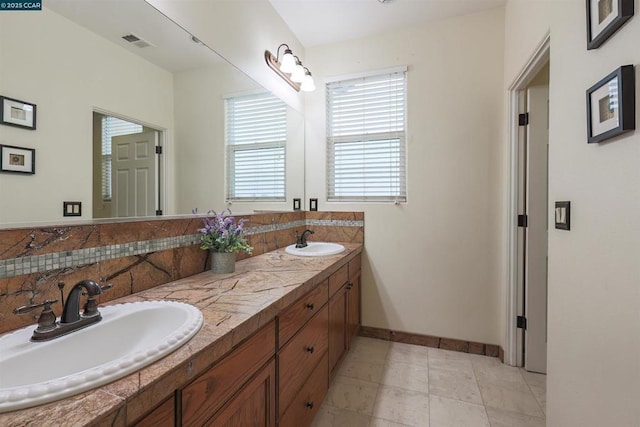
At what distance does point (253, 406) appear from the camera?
0.99 metres

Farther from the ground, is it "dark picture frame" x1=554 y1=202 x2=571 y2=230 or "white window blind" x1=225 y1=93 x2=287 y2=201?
"white window blind" x1=225 y1=93 x2=287 y2=201

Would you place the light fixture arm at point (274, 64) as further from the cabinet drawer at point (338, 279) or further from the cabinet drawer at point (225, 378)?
the cabinet drawer at point (225, 378)

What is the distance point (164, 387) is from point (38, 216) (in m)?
0.72

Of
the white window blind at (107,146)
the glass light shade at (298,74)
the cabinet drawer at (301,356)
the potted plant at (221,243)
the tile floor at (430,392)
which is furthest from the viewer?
the glass light shade at (298,74)

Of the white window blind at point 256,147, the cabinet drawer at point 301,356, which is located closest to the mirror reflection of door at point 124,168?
the white window blind at point 256,147

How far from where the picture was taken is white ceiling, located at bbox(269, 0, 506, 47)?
2.20 metres

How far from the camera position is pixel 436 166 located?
2.41 metres

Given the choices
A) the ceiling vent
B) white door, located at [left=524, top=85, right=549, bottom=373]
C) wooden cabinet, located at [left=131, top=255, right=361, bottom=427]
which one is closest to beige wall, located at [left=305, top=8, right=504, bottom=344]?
white door, located at [left=524, top=85, right=549, bottom=373]

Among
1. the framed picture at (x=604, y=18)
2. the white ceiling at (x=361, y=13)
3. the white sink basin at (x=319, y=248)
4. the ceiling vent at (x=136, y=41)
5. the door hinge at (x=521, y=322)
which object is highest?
the white ceiling at (x=361, y=13)

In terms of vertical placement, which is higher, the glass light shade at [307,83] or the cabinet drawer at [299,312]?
the glass light shade at [307,83]

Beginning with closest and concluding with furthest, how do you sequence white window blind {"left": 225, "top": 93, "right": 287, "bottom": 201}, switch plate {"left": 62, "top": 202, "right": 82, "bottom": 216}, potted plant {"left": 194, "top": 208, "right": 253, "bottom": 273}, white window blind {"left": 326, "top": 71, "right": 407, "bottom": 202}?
switch plate {"left": 62, "top": 202, "right": 82, "bottom": 216} → potted plant {"left": 194, "top": 208, "right": 253, "bottom": 273} → white window blind {"left": 225, "top": 93, "right": 287, "bottom": 201} → white window blind {"left": 326, "top": 71, "right": 407, "bottom": 202}

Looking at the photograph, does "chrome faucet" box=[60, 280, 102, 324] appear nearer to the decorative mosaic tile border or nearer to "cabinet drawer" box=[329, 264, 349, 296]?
the decorative mosaic tile border

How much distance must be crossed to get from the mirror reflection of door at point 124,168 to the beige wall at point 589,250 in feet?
5.54

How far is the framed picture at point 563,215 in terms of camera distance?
1146 millimetres
